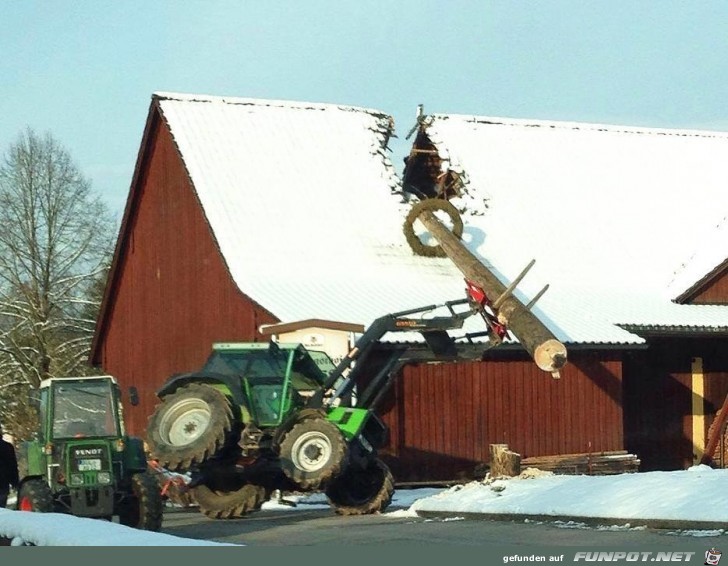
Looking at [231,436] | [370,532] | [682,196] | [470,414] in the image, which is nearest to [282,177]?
[470,414]

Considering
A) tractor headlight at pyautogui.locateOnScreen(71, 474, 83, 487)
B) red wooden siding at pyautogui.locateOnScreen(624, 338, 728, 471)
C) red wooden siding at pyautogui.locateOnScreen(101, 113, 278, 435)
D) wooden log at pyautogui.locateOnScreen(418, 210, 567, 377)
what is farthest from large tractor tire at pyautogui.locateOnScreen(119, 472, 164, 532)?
red wooden siding at pyautogui.locateOnScreen(624, 338, 728, 471)

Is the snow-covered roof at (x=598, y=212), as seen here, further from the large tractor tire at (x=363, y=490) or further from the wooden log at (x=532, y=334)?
the large tractor tire at (x=363, y=490)

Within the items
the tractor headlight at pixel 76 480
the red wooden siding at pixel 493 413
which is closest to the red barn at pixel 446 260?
the red wooden siding at pixel 493 413

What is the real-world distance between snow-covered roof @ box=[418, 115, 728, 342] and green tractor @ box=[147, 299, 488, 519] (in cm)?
836

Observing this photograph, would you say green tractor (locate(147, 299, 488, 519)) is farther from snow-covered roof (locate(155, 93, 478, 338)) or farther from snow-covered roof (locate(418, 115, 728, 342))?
snow-covered roof (locate(418, 115, 728, 342))

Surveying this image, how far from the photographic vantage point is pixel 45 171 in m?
52.4

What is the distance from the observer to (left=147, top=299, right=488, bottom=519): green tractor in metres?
19.6

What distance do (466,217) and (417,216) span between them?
2489 mm

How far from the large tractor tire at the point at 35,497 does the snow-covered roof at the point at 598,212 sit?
1346cm

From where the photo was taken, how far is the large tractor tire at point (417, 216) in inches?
1239

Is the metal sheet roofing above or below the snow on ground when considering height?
above

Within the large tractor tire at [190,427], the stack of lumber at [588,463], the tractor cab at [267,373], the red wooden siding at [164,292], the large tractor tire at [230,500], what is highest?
the red wooden siding at [164,292]

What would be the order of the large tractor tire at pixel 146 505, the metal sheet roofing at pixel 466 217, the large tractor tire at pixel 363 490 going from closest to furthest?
1. the large tractor tire at pixel 146 505
2. the large tractor tire at pixel 363 490
3. the metal sheet roofing at pixel 466 217

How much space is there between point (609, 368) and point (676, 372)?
3388 mm
